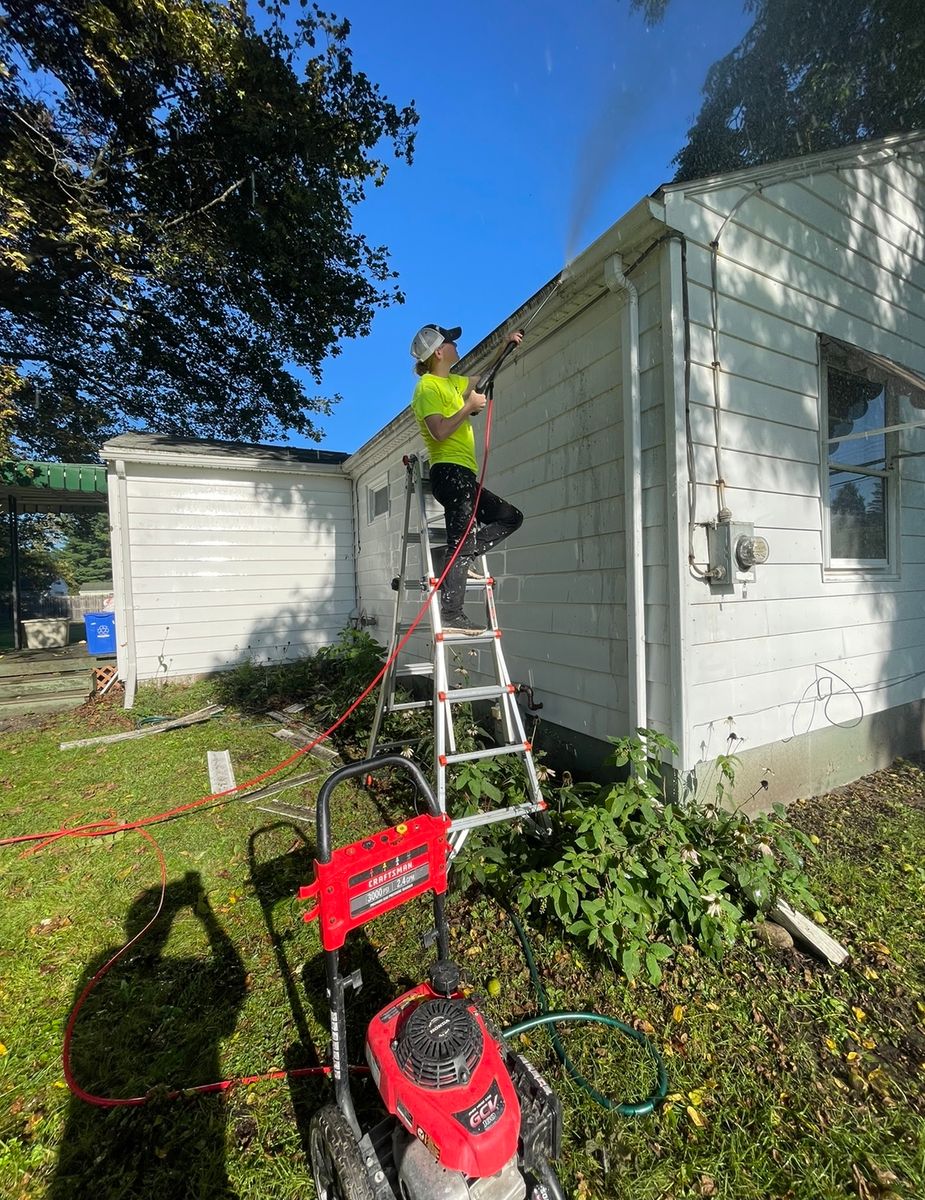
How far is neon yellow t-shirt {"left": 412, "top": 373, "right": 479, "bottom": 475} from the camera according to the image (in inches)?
112

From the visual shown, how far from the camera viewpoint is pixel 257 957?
2355 millimetres

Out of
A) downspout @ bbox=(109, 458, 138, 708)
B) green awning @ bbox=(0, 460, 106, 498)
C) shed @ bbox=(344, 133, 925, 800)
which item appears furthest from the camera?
green awning @ bbox=(0, 460, 106, 498)

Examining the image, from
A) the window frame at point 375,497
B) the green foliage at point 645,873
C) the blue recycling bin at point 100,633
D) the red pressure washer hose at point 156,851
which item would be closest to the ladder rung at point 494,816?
the green foliage at point 645,873

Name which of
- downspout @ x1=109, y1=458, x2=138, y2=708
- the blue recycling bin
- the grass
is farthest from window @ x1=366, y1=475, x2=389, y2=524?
the grass

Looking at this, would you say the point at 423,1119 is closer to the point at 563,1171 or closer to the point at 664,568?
the point at 563,1171

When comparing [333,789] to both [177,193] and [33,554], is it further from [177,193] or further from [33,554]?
[33,554]

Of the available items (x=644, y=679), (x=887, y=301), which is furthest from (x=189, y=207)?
(x=644, y=679)

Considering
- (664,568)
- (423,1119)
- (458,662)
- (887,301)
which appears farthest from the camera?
(458,662)

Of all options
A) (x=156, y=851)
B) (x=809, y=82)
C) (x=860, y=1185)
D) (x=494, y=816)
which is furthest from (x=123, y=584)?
(x=809, y=82)

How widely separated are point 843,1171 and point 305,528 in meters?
8.82

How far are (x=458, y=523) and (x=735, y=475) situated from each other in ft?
5.90

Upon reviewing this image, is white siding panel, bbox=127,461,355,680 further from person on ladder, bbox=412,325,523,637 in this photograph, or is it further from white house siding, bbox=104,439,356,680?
person on ladder, bbox=412,325,523,637

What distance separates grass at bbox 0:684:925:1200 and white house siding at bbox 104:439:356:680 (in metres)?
4.97

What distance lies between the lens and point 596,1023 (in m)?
1.98
